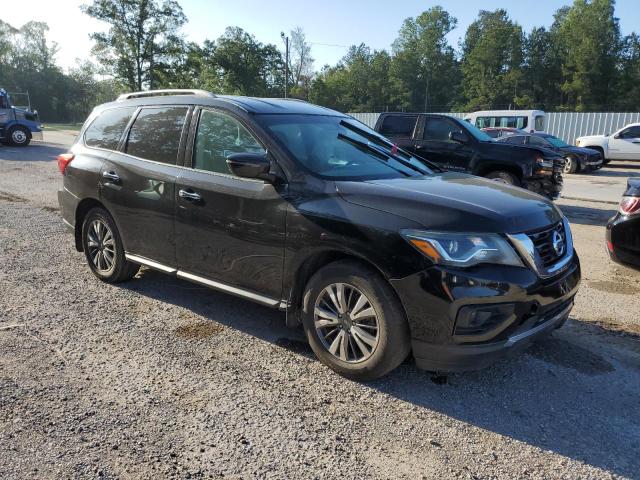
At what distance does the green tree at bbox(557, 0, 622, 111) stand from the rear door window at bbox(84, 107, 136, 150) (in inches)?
2461

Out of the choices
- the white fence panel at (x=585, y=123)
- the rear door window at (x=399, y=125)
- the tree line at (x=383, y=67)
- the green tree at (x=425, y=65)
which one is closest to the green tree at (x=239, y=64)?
the tree line at (x=383, y=67)

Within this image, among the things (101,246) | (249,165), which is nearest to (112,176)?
(101,246)

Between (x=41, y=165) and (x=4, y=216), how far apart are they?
9078 mm

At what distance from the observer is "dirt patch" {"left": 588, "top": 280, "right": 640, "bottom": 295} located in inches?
208

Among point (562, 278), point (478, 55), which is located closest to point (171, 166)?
point (562, 278)

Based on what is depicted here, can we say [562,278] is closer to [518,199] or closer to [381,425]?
[518,199]

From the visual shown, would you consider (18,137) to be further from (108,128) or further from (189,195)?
(189,195)

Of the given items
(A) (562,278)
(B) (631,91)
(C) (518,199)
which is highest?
(B) (631,91)

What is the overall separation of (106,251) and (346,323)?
2896 mm

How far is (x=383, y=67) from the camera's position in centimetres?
8756

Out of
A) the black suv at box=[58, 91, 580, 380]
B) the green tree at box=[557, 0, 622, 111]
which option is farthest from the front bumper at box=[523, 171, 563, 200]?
the green tree at box=[557, 0, 622, 111]

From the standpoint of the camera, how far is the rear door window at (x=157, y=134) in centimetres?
437

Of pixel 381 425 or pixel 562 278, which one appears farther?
pixel 562 278

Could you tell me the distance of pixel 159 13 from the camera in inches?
2053
